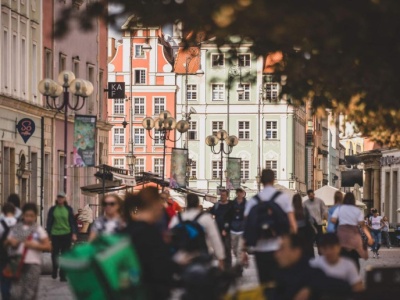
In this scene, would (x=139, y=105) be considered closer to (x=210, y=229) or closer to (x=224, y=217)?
(x=224, y=217)

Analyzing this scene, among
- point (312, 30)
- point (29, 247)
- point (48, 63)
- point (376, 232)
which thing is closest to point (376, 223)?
point (376, 232)

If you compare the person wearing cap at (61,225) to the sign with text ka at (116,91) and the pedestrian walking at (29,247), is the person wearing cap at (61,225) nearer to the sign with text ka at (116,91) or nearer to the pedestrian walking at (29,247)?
the pedestrian walking at (29,247)

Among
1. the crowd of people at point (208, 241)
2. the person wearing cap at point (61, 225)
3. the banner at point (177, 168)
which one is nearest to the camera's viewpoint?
the crowd of people at point (208, 241)

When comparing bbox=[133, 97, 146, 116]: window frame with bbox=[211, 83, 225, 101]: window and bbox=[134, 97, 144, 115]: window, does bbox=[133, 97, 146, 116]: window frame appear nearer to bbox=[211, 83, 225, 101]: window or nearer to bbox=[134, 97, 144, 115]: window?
bbox=[134, 97, 144, 115]: window

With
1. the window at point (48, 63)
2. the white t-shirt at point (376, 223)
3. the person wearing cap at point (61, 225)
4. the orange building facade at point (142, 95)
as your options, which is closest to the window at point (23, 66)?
the window at point (48, 63)

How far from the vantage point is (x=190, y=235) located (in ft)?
69.3

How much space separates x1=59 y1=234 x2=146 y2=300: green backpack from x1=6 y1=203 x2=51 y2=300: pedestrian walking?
7219 millimetres

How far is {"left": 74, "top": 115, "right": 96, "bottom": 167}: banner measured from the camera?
4391 centimetres

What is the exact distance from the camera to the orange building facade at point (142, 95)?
129750 mm

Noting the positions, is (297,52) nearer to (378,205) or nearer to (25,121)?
(25,121)

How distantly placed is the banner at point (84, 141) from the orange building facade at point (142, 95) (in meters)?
83.7

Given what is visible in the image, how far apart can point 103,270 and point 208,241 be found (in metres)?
10.2

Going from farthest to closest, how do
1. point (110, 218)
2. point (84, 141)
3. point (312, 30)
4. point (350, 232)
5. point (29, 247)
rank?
point (84, 141), point (350, 232), point (110, 218), point (29, 247), point (312, 30)

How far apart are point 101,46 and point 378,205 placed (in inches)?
1512
